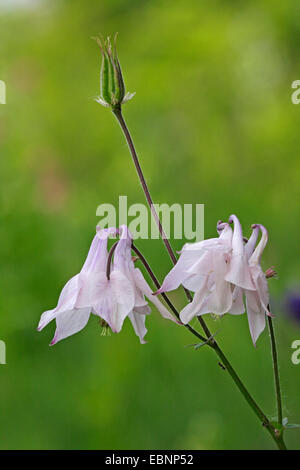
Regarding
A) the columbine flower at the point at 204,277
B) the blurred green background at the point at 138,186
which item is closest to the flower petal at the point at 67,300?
the columbine flower at the point at 204,277

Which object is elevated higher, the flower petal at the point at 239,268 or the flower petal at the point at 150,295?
the flower petal at the point at 239,268

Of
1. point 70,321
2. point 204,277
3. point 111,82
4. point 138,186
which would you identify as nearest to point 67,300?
point 70,321

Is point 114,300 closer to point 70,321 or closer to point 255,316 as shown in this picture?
point 70,321

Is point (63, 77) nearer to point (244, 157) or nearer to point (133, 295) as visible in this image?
point (244, 157)

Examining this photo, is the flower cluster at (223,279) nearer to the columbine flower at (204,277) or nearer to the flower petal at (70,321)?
the columbine flower at (204,277)

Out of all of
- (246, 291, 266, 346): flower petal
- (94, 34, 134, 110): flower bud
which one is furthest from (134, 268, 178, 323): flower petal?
(94, 34, 134, 110): flower bud

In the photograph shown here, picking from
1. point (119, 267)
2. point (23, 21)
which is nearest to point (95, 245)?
point (119, 267)
